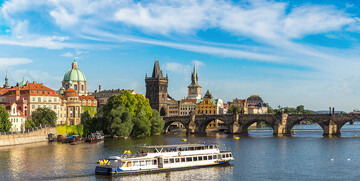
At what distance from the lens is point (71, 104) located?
142 m

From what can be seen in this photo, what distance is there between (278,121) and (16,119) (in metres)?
82.5

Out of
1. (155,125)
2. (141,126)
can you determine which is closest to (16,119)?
(141,126)

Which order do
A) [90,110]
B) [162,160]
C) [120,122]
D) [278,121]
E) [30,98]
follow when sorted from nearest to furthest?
1. [162,160]
2. [30,98]
3. [120,122]
4. [278,121]
5. [90,110]

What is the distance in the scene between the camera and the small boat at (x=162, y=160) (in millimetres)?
65625

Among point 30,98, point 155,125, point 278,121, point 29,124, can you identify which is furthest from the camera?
point 278,121

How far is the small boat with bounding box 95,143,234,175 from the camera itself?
65.6 metres

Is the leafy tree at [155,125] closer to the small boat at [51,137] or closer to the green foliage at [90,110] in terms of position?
the green foliage at [90,110]

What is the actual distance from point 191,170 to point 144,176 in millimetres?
8597

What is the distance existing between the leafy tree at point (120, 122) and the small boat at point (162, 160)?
55.0 meters

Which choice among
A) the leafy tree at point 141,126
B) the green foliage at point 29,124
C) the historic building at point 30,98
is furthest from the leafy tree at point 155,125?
the green foliage at point 29,124

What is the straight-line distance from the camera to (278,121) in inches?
5940

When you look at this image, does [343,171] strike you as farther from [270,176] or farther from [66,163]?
[66,163]

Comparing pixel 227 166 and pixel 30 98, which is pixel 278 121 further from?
pixel 227 166

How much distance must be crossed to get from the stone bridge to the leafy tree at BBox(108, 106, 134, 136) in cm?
4494
